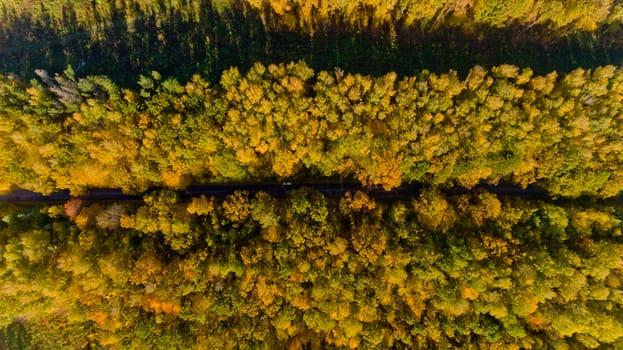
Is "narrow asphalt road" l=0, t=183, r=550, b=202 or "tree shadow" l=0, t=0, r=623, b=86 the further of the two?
"tree shadow" l=0, t=0, r=623, b=86

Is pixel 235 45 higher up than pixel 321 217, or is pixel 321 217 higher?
pixel 235 45

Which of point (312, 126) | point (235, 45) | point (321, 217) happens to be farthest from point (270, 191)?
point (235, 45)

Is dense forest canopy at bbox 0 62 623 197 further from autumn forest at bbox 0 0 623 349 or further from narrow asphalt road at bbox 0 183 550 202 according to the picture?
narrow asphalt road at bbox 0 183 550 202

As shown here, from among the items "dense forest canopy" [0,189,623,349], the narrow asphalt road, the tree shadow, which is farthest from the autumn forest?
the tree shadow

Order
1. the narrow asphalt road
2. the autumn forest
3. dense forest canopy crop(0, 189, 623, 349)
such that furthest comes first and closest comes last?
the narrow asphalt road < the autumn forest < dense forest canopy crop(0, 189, 623, 349)

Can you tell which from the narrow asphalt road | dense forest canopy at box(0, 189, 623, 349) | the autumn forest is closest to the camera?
dense forest canopy at box(0, 189, 623, 349)

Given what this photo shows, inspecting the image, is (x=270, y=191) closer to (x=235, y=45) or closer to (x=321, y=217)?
(x=321, y=217)

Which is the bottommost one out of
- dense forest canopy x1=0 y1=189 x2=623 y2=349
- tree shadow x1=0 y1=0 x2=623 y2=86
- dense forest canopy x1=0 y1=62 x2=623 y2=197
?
dense forest canopy x1=0 y1=189 x2=623 y2=349
